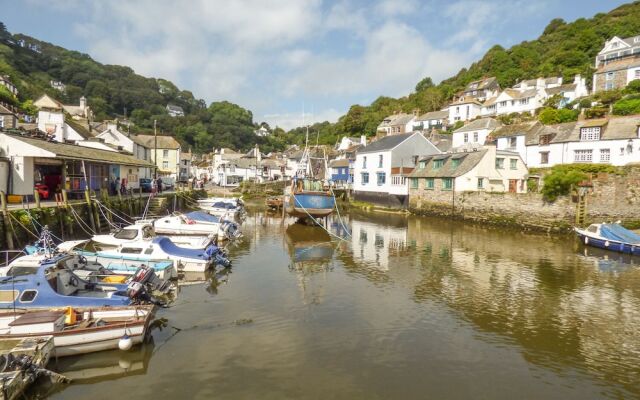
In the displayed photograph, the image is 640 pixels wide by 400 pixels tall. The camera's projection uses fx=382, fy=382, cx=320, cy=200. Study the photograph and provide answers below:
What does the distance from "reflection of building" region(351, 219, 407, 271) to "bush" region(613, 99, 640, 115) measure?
32397 millimetres

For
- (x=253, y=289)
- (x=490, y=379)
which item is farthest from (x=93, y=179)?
(x=490, y=379)

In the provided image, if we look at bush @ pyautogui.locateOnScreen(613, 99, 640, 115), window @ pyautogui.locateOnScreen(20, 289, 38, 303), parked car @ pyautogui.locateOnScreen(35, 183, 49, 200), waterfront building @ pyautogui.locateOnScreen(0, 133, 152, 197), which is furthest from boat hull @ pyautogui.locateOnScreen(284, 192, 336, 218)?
bush @ pyautogui.locateOnScreen(613, 99, 640, 115)

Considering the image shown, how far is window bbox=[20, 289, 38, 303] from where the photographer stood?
10680 mm

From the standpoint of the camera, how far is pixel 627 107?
45.6 metres

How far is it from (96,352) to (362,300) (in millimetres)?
9350

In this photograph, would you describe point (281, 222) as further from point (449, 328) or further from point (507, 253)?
point (449, 328)

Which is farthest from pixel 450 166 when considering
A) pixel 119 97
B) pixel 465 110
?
pixel 119 97

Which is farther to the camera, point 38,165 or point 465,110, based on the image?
point 465,110

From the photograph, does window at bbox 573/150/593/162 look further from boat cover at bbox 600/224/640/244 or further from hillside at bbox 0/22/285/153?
hillside at bbox 0/22/285/153

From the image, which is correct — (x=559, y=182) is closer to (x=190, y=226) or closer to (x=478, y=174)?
(x=478, y=174)

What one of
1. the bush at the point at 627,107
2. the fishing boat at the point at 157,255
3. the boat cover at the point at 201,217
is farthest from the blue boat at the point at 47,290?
the bush at the point at 627,107

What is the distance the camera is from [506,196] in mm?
37125

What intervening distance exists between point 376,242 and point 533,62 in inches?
3533

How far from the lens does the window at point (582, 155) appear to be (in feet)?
129
